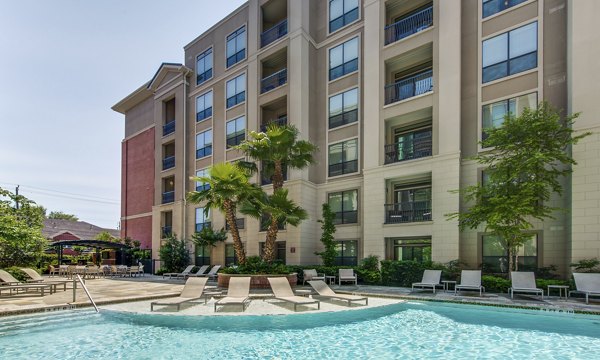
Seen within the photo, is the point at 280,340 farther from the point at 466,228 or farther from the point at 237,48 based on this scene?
the point at 237,48

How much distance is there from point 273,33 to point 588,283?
69.2 ft

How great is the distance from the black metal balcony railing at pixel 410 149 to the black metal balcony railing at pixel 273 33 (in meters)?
10.6

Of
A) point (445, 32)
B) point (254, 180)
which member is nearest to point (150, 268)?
point (254, 180)

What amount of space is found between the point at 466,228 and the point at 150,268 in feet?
75.8

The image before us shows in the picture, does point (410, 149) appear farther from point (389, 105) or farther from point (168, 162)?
point (168, 162)

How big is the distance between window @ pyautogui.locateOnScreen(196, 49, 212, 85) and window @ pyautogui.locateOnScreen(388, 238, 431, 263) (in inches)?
745

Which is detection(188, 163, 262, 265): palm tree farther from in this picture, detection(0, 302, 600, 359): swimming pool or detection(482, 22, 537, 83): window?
detection(482, 22, 537, 83): window

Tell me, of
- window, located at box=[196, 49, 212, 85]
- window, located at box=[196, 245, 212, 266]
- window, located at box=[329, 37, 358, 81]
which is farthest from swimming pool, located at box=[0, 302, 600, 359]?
window, located at box=[196, 49, 212, 85]

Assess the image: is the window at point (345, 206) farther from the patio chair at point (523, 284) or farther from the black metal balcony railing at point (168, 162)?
the black metal balcony railing at point (168, 162)

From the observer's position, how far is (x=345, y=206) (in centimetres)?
2067

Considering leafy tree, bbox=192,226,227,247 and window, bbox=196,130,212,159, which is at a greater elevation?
window, bbox=196,130,212,159

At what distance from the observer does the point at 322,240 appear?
65.2 feet

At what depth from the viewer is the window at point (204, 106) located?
2747 centimetres

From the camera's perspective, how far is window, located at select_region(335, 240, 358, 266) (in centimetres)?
2002
